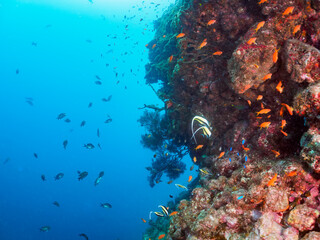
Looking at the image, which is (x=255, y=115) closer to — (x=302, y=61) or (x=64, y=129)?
(x=302, y=61)

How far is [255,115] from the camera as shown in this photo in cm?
535

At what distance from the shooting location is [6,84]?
79875 millimetres

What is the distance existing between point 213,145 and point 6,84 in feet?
325

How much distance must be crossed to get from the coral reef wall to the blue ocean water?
4780cm

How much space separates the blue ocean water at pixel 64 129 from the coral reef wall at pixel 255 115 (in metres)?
47.8

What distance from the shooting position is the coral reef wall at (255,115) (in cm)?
313

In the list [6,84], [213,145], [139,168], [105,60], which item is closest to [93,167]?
[139,168]

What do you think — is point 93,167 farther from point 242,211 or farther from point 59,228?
point 242,211

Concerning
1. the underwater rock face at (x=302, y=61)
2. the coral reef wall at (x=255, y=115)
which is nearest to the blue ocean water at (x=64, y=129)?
the coral reef wall at (x=255, y=115)

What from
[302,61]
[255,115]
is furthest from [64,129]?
[302,61]

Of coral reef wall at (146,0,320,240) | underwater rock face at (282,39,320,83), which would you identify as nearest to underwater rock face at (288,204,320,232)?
coral reef wall at (146,0,320,240)

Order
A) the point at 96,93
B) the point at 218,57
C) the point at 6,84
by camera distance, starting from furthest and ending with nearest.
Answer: the point at 96,93, the point at 6,84, the point at 218,57

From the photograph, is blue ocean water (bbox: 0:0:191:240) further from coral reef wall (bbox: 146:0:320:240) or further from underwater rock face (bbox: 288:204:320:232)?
underwater rock face (bbox: 288:204:320:232)

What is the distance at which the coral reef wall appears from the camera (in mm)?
3130
